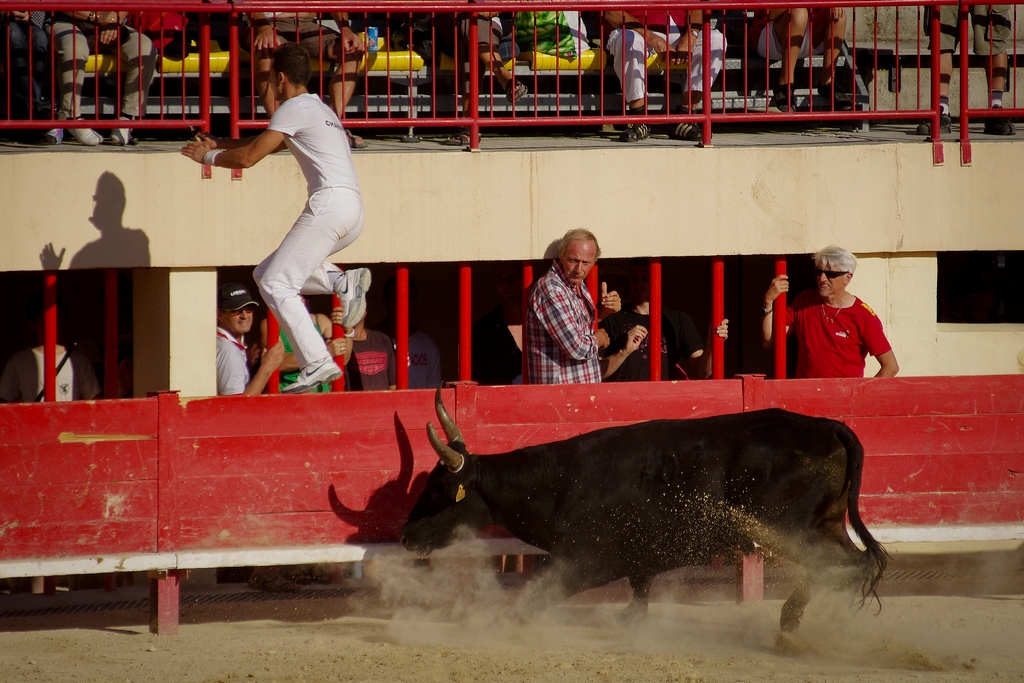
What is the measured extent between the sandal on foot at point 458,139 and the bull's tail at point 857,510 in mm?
3136

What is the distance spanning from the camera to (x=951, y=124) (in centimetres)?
881

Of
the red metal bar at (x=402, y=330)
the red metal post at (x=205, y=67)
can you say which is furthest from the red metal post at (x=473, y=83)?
the red metal post at (x=205, y=67)

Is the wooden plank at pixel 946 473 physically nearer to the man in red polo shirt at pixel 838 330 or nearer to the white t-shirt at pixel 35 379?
the man in red polo shirt at pixel 838 330

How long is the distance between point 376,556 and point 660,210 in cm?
281

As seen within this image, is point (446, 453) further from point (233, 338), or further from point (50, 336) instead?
point (50, 336)

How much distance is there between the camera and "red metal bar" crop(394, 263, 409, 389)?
6938mm

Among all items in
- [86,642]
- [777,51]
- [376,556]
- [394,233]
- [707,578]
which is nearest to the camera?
[86,642]

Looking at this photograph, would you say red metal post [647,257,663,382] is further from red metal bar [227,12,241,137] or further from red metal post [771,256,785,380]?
red metal bar [227,12,241,137]

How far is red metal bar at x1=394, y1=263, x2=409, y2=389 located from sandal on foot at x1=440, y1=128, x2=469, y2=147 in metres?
0.94

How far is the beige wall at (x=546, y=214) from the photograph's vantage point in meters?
6.82

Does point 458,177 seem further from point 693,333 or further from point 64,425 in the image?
→ point 64,425

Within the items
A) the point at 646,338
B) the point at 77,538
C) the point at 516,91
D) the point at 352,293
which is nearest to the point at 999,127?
the point at 646,338

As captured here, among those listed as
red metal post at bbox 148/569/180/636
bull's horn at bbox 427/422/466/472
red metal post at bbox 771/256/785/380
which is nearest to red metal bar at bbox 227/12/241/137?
bull's horn at bbox 427/422/466/472

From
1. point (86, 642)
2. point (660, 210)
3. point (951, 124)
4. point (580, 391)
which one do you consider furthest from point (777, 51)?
point (86, 642)
